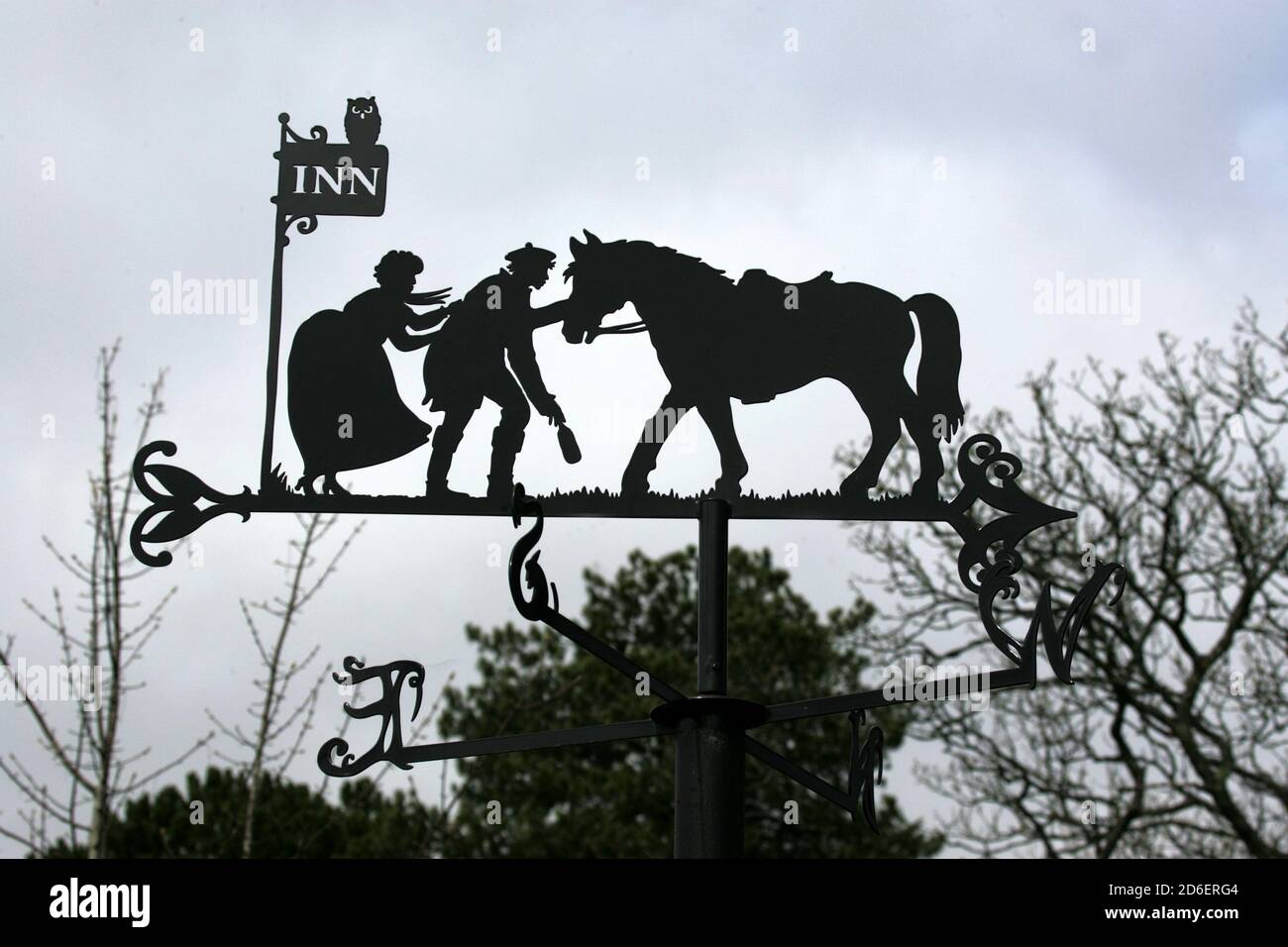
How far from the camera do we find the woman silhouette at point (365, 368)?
2391 millimetres

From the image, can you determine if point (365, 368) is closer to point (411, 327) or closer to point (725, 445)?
point (411, 327)

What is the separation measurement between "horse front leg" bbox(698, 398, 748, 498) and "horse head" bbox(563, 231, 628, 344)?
222 mm

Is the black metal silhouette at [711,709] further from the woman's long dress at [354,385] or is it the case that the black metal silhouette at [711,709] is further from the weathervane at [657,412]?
the woman's long dress at [354,385]

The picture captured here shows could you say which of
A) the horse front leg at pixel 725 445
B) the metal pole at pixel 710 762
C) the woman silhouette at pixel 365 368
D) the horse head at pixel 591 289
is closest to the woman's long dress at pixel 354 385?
the woman silhouette at pixel 365 368

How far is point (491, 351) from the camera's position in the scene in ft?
7.83

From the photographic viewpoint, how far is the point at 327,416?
2395mm

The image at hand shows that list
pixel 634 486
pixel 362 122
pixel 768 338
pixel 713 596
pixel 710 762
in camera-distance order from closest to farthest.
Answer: pixel 710 762
pixel 713 596
pixel 634 486
pixel 768 338
pixel 362 122

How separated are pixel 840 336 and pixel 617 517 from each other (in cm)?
46

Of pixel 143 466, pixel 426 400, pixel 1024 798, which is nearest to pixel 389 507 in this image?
pixel 426 400

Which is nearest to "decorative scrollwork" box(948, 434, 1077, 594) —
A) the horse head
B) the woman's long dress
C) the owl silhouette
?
the horse head

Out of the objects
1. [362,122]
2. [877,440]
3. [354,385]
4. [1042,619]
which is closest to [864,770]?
[1042,619]

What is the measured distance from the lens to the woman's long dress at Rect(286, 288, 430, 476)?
93.9 inches

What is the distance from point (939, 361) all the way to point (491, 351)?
28.0 inches

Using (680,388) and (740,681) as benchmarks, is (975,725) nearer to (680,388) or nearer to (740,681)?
(740,681)
